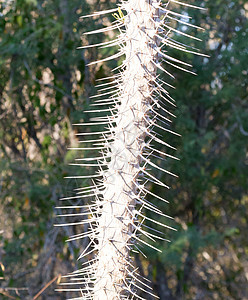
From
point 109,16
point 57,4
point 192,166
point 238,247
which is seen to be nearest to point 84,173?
point 192,166

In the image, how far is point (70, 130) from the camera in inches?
164

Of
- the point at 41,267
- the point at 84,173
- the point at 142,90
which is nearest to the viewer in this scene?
the point at 142,90

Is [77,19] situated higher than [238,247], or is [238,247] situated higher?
[77,19]

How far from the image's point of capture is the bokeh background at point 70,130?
3.82 meters

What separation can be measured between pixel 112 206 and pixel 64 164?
2.52 meters

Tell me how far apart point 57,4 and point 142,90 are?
116 inches

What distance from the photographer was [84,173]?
3521 mm

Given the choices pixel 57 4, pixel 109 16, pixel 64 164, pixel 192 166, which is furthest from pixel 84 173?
pixel 57 4

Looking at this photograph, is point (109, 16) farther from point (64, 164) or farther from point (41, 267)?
point (41, 267)

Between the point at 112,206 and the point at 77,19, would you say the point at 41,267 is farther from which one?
the point at 112,206

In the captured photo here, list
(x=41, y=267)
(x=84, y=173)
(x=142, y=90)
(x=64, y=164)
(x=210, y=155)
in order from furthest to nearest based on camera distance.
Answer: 1. (x=210, y=155)
2. (x=41, y=267)
3. (x=64, y=164)
4. (x=84, y=173)
5. (x=142, y=90)

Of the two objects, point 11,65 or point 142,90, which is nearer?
point 142,90

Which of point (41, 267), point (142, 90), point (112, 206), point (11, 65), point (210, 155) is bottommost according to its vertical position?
point (41, 267)

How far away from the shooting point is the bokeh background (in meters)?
3.82
